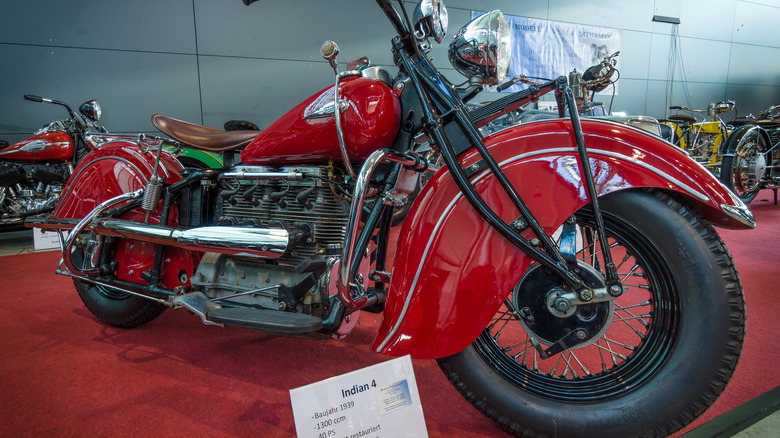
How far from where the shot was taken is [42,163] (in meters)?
4.12

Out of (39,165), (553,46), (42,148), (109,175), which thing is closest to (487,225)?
(109,175)

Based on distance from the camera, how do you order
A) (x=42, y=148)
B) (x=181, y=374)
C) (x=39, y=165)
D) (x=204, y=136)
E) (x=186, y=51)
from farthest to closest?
(x=186, y=51) < (x=39, y=165) < (x=42, y=148) < (x=204, y=136) < (x=181, y=374)

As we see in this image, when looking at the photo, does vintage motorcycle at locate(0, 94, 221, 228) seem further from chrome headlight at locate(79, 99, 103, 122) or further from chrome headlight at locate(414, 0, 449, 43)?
chrome headlight at locate(414, 0, 449, 43)

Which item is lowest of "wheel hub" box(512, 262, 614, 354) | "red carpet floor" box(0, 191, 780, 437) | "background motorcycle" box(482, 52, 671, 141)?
"red carpet floor" box(0, 191, 780, 437)

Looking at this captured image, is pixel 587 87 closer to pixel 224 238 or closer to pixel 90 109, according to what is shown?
pixel 224 238

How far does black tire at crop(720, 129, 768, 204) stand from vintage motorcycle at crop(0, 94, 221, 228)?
18.4 feet

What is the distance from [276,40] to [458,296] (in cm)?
460

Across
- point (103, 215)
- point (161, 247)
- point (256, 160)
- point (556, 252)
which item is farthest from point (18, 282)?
point (556, 252)

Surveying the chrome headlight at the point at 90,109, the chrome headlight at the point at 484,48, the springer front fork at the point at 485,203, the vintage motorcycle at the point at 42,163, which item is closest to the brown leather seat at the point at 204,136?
the springer front fork at the point at 485,203

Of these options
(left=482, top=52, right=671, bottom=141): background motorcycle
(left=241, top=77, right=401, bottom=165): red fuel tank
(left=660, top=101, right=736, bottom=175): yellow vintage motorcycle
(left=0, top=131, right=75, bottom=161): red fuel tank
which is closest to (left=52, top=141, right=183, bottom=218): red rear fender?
(left=241, top=77, right=401, bottom=165): red fuel tank

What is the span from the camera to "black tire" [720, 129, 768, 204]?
4.86 meters

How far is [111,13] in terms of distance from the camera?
421 centimetres

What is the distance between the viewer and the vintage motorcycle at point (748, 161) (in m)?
4.86

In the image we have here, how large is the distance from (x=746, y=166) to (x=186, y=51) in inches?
255
